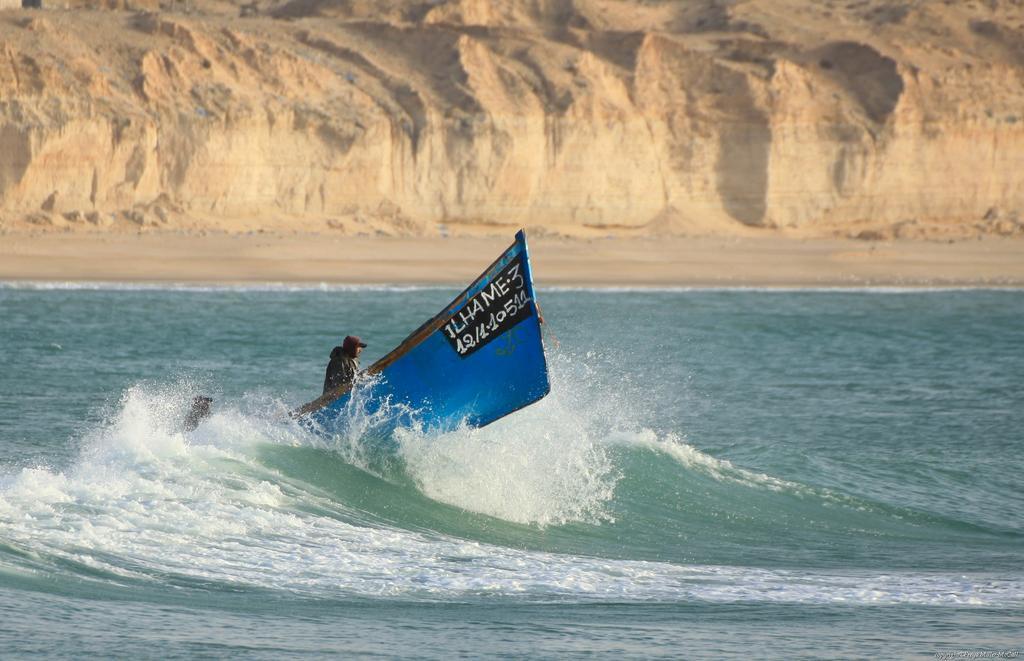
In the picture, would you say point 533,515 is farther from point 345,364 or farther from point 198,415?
point 198,415

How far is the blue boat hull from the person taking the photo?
13.8 metres

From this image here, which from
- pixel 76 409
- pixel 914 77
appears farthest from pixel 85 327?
pixel 914 77

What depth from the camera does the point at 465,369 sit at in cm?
1433

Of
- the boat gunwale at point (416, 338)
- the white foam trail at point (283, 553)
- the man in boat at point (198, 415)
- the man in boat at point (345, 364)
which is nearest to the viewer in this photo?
the white foam trail at point (283, 553)

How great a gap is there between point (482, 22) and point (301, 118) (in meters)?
11.8

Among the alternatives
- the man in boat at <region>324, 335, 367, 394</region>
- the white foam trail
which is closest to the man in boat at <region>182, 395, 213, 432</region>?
the white foam trail

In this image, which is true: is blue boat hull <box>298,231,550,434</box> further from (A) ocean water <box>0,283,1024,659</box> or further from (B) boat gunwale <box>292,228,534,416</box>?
(A) ocean water <box>0,283,1024,659</box>

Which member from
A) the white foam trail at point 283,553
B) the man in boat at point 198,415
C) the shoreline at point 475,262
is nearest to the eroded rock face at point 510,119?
the shoreline at point 475,262

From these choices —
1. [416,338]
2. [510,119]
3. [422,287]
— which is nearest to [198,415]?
[416,338]

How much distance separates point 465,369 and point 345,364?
118 centimetres

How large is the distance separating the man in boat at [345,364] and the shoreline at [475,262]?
22.4m

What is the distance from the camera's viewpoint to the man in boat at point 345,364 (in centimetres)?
1452

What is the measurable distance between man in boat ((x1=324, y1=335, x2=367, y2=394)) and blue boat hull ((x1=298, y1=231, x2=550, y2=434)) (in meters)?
0.16

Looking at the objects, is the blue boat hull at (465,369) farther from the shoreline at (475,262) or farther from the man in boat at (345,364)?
the shoreline at (475,262)
